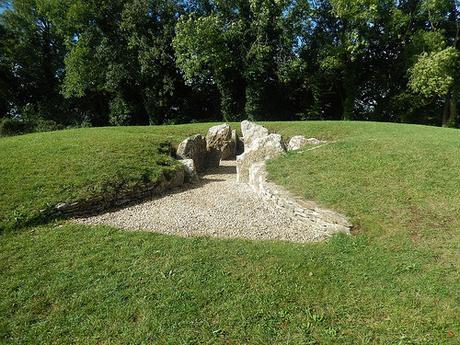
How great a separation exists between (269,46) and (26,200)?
2156 centimetres

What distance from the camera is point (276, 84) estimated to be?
90.1ft

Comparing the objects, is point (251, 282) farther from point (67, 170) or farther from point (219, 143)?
point (219, 143)

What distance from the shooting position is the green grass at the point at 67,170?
6.86 m

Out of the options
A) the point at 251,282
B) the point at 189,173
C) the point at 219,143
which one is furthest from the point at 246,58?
the point at 251,282

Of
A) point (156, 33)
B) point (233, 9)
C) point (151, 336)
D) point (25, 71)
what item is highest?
point (233, 9)

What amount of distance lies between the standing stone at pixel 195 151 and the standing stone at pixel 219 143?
0.50 metres

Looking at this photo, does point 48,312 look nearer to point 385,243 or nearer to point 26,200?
point 26,200

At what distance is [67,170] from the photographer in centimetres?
834

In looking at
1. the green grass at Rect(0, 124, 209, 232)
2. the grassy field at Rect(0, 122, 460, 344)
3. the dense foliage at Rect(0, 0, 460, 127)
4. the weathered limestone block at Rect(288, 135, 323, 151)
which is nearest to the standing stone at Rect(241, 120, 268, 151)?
the weathered limestone block at Rect(288, 135, 323, 151)

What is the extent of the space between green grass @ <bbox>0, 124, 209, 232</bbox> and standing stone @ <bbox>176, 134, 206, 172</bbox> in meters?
1.00

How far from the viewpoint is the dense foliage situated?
2384cm

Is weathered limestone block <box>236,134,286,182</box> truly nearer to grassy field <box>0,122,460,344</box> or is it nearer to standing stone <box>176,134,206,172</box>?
standing stone <box>176,134,206,172</box>

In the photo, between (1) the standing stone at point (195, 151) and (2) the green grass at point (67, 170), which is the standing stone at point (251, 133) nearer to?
(1) the standing stone at point (195, 151)

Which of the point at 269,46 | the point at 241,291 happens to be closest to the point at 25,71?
the point at 269,46
